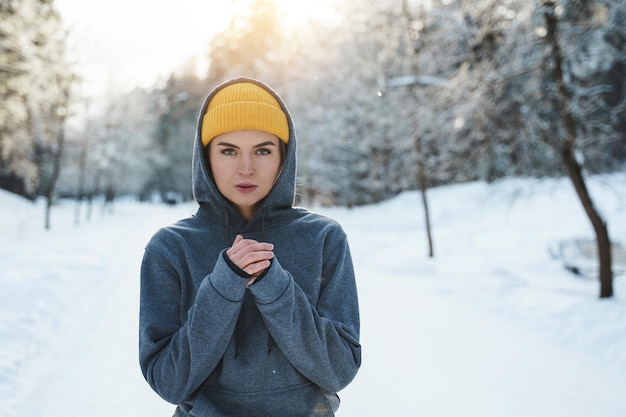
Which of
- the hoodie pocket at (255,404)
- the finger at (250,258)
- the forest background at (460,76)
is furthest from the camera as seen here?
the forest background at (460,76)

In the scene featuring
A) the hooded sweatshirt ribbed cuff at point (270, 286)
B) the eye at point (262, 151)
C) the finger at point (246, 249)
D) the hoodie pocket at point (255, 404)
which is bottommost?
the hoodie pocket at point (255, 404)

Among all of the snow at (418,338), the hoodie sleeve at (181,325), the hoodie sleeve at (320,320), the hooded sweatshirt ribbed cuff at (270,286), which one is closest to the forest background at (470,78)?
the snow at (418,338)

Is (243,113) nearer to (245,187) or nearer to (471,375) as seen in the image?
(245,187)

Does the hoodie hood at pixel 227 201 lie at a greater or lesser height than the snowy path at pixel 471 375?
greater

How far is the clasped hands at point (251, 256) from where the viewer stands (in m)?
1.19

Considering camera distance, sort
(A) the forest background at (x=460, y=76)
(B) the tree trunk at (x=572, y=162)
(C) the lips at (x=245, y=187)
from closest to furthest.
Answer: (C) the lips at (x=245, y=187) < (B) the tree trunk at (x=572, y=162) < (A) the forest background at (x=460, y=76)

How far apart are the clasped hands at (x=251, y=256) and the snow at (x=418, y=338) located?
119 inches

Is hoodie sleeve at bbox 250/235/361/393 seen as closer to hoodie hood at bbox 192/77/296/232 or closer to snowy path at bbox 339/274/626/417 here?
hoodie hood at bbox 192/77/296/232

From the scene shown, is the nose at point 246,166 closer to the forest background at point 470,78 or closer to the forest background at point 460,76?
the forest background at point 460,76

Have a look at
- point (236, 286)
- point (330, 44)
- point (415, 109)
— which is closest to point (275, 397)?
point (236, 286)

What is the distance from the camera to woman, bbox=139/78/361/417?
1263mm

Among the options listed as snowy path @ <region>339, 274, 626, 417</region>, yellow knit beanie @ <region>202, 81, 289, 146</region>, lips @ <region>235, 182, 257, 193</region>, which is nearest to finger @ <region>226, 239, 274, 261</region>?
lips @ <region>235, 182, 257, 193</region>

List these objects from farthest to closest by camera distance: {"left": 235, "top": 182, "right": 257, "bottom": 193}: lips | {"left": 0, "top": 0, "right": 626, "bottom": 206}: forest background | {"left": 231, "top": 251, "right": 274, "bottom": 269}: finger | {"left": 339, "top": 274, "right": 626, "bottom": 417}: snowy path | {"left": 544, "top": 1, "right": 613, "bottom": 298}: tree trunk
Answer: {"left": 0, "top": 0, "right": 626, "bottom": 206}: forest background
{"left": 544, "top": 1, "right": 613, "bottom": 298}: tree trunk
{"left": 339, "top": 274, "right": 626, "bottom": 417}: snowy path
{"left": 235, "top": 182, "right": 257, "bottom": 193}: lips
{"left": 231, "top": 251, "right": 274, "bottom": 269}: finger

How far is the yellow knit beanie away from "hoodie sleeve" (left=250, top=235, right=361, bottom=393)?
474 millimetres
